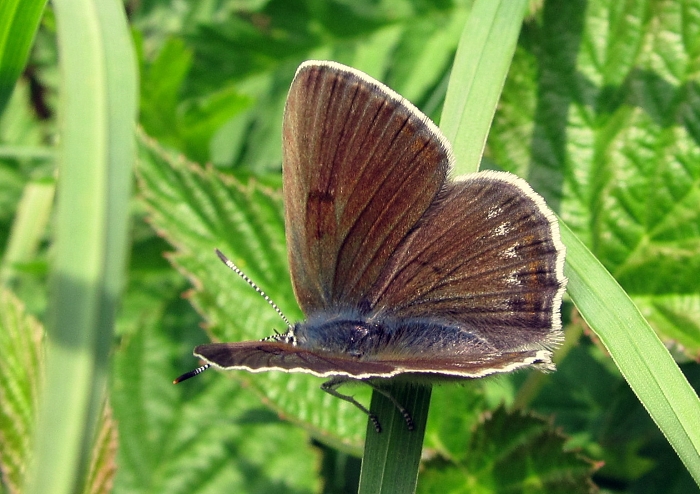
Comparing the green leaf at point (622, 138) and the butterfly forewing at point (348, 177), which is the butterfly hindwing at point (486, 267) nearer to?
the butterfly forewing at point (348, 177)

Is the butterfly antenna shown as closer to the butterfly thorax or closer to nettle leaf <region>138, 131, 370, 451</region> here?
nettle leaf <region>138, 131, 370, 451</region>

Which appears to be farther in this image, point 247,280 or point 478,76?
point 247,280

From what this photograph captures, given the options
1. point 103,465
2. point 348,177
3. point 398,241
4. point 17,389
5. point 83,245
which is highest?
point 348,177

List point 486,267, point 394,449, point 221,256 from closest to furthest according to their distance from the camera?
1. point 394,449
2. point 486,267
3. point 221,256

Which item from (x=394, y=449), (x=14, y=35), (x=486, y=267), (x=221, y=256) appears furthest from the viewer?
(x=221, y=256)

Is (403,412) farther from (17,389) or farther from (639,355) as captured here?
(17,389)

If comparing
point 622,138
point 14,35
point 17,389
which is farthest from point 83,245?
point 622,138
